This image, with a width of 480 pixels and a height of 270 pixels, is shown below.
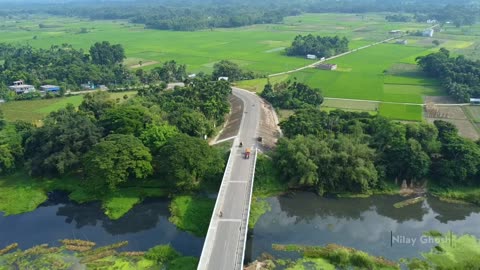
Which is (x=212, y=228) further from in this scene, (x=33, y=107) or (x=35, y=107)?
(x=33, y=107)

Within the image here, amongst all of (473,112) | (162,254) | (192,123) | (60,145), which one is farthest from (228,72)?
(162,254)

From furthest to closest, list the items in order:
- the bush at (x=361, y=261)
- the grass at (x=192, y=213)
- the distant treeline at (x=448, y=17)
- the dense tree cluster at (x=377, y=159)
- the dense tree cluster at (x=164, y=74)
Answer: the distant treeline at (x=448, y=17), the dense tree cluster at (x=164, y=74), the dense tree cluster at (x=377, y=159), the grass at (x=192, y=213), the bush at (x=361, y=261)

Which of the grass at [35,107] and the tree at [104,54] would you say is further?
the tree at [104,54]

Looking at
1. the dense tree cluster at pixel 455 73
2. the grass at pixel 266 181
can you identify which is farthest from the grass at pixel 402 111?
the grass at pixel 266 181

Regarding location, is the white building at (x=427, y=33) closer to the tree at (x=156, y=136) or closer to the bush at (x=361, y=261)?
the tree at (x=156, y=136)

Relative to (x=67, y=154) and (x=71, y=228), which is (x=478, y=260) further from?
(x=67, y=154)
